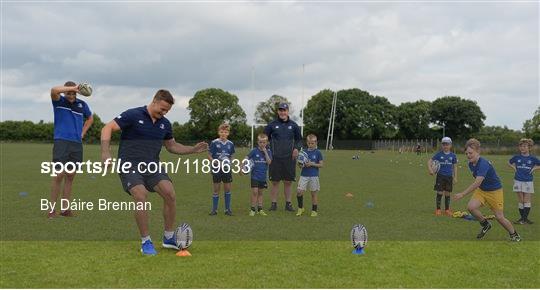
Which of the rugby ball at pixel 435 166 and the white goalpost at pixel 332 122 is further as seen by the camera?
the white goalpost at pixel 332 122

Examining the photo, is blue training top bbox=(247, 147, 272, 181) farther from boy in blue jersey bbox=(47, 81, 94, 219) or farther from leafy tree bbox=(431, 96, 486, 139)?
leafy tree bbox=(431, 96, 486, 139)

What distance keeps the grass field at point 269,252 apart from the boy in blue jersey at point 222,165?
52cm

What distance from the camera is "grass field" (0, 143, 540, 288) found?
606cm

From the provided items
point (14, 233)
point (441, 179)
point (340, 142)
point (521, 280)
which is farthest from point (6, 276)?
point (340, 142)

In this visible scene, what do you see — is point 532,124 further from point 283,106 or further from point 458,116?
point 283,106

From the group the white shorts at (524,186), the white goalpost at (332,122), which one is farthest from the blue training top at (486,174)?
the white goalpost at (332,122)

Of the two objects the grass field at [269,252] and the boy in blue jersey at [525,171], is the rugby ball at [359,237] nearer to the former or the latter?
the grass field at [269,252]

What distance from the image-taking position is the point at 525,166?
11.5m

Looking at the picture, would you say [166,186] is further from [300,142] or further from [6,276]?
[300,142]

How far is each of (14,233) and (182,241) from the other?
3.11 meters

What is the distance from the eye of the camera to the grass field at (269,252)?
606 centimetres

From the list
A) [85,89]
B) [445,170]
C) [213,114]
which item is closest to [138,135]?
[85,89]

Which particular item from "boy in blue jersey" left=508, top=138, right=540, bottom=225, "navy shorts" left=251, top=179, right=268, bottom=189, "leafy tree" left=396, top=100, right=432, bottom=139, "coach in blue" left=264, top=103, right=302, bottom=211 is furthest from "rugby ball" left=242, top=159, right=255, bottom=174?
"leafy tree" left=396, top=100, right=432, bottom=139

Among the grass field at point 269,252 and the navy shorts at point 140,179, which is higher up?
the navy shorts at point 140,179
